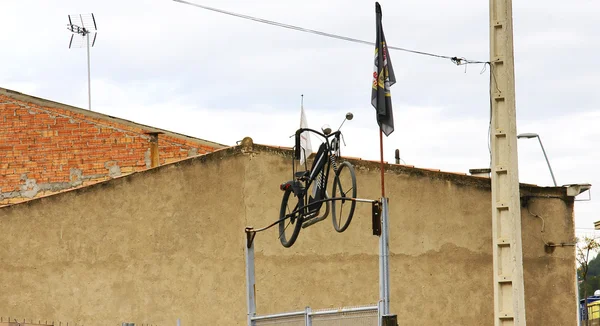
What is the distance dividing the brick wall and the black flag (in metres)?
11.4

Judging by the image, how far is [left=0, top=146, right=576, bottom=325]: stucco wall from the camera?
65.5 feet

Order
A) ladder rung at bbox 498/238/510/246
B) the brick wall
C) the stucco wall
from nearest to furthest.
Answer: ladder rung at bbox 498/238/510/246 → the stucco wall → the brick wall

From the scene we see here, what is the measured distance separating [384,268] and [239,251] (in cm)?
815

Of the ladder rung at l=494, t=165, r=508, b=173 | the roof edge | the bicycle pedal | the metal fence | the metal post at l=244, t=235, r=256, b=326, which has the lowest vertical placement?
the metal fence

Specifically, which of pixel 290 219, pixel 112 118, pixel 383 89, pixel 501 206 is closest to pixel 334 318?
Result: pixel 383 89

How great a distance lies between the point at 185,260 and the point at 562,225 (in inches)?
254

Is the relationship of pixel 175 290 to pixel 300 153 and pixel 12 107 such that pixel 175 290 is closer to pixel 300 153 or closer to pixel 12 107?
pixel 300 153

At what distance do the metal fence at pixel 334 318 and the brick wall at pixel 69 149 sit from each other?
12357 millimetres

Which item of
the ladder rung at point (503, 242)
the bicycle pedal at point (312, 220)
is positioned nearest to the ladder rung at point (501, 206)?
the ladder rung at point (503, 242)

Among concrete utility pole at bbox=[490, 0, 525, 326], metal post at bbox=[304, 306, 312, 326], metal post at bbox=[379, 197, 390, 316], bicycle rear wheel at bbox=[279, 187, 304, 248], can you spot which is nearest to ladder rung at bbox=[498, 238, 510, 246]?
concrete utility pole at bbox=[490, 0, 525, 326]

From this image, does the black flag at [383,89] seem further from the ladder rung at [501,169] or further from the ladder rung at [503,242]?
the ladder rung at [503,242]

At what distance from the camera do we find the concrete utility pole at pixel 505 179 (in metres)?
16.9

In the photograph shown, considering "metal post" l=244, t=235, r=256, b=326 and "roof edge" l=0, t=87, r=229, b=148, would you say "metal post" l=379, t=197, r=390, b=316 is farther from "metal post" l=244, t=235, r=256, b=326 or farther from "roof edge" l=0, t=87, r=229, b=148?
"roof edge" l=0, t=87, r=229, b=148

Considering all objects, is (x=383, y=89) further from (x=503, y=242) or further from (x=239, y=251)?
(x=239, y=251)
